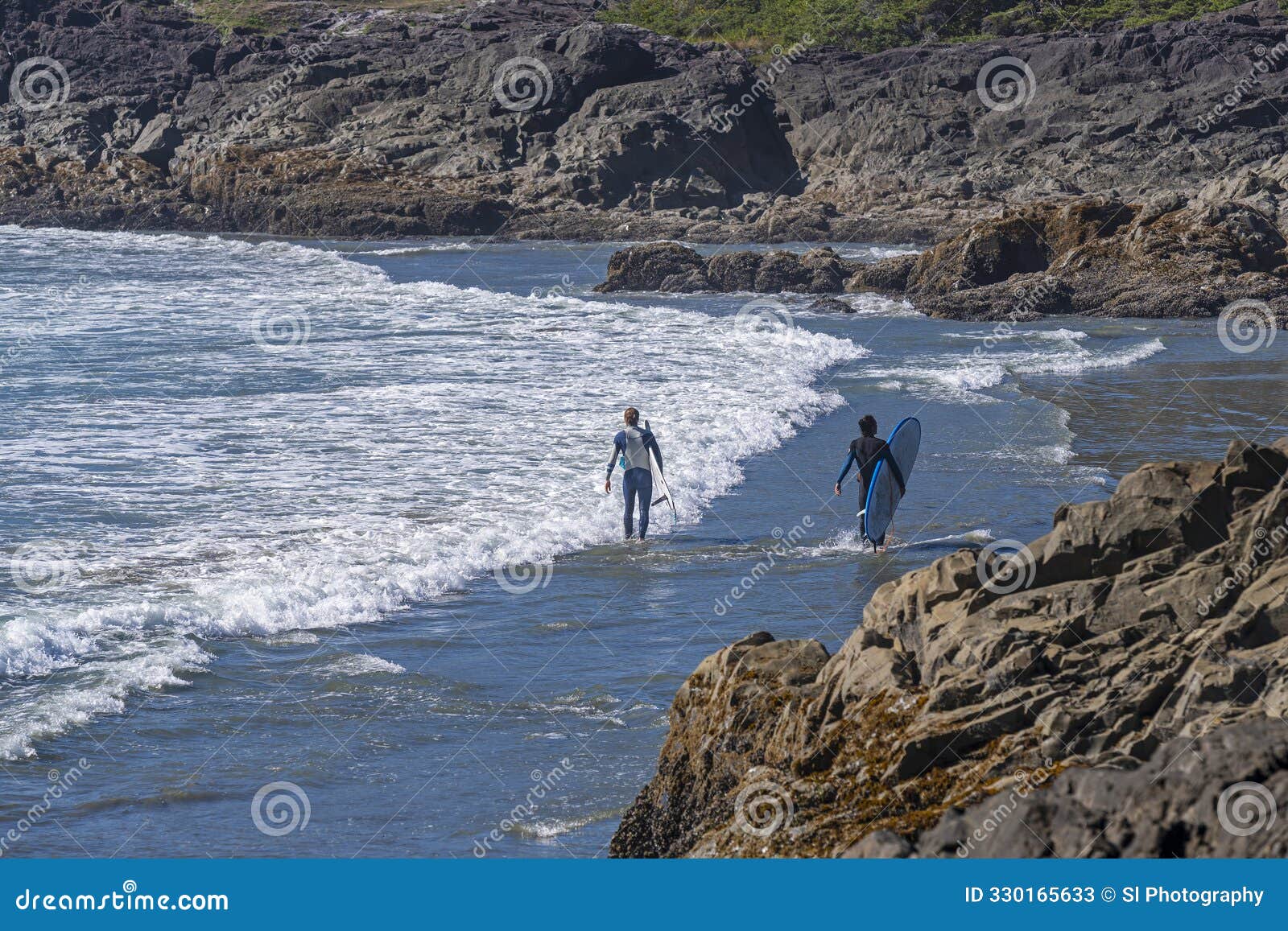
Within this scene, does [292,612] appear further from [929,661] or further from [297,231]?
[297,231]

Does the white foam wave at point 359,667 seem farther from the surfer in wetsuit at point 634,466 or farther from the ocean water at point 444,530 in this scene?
the surfer in wetsuit at point 634,466

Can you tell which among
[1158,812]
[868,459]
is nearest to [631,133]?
[868,459]

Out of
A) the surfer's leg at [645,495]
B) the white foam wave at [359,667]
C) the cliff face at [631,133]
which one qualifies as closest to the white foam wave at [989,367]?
the surfer's leg at [645,495]

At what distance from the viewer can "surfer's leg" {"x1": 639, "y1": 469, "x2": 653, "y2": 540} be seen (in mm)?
13336

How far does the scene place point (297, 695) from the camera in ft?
29.9

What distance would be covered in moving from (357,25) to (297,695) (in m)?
76.6

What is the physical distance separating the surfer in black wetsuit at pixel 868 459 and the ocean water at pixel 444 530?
49cm

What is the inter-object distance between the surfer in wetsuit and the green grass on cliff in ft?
203

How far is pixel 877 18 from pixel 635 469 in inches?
2600

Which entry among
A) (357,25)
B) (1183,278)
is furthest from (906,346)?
(357,25)

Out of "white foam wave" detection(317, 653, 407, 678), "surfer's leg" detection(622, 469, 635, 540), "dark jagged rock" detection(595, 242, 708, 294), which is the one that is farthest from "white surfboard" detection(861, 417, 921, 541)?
"dark jagged rock" detection(595, 242, 708, 294)

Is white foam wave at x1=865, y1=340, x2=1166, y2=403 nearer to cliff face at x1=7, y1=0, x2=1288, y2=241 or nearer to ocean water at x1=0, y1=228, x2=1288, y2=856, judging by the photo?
ocean water at x1=0, y1=228, x2=1288, y2=856

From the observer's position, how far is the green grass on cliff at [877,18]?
7075 centimetres

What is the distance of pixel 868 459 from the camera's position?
12984 millimetres
